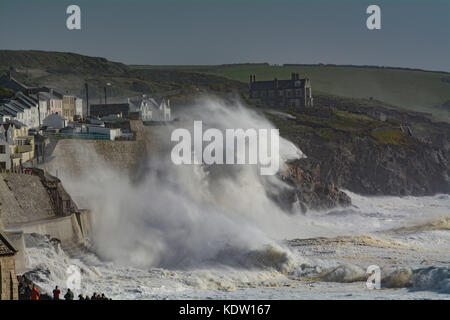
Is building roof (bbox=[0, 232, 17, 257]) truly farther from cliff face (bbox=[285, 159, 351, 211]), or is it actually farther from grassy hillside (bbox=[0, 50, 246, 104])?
grassy hillside (bbox=[0, 50, 246, 104])

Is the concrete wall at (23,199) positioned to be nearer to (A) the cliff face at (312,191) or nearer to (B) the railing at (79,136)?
(B) the railing at (79,136)

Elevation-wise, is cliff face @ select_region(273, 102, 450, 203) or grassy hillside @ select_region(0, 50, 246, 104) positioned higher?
grassy hillside @ select_region(0, 50, 246, 104)

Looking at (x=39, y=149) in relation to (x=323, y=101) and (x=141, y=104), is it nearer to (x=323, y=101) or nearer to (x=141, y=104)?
(x=141, y=104)

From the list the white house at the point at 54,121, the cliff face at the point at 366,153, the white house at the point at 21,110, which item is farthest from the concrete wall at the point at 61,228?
the cliff face at the point at 366,153

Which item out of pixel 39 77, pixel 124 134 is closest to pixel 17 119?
pixel 124 134

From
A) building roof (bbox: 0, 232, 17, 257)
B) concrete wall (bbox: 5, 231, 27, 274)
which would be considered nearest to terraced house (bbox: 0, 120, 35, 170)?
concrete wall (bbox: 5, 231, 27, 274)
